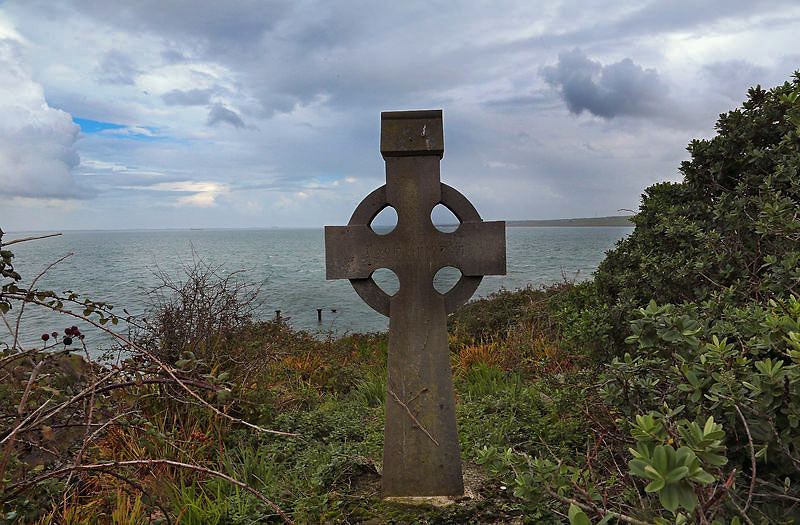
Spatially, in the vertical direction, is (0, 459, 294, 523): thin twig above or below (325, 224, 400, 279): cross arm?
below

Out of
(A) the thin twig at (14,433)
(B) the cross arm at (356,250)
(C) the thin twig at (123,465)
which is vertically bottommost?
(C) the thin twig at (123,465)

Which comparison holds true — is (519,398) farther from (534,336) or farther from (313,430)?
(534,336)

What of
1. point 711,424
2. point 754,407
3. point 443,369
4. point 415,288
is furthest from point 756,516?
point 415,288

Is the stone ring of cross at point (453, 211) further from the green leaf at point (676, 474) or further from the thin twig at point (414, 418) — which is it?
the green leaf at point (676, 474)

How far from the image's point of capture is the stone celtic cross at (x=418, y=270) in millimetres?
3471

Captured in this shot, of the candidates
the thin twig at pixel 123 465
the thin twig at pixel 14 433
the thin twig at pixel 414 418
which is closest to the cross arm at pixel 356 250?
the thin twig at pixel 414 418

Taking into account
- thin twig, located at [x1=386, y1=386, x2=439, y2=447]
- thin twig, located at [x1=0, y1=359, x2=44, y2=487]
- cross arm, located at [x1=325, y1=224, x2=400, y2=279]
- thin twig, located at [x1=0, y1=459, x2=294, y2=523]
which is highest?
cross arm, located at [x1=325, y1=224, x2=400, y2=279]

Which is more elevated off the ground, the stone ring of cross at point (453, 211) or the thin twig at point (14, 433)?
the stone ring of cross at point (453, 211)

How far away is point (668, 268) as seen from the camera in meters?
3.80

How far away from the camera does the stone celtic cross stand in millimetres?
3471

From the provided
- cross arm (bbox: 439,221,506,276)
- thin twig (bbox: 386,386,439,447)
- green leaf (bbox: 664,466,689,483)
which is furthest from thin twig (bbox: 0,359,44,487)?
cross arm (bbox: 439,221,506,276)

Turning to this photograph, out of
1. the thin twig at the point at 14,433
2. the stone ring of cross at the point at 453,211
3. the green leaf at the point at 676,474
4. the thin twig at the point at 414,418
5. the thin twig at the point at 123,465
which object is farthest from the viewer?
the stone ring of cross at the point at 453,211

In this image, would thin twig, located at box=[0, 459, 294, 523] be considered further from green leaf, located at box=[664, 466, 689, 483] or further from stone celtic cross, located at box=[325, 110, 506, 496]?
stone celtic cross, located at box=[325, 110, 506, 496]

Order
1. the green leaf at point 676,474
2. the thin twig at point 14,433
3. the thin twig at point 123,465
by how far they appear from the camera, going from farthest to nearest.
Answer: the thin twig at point 123,465, the thin twig at point 14,433, the green leaf at point 676,474
